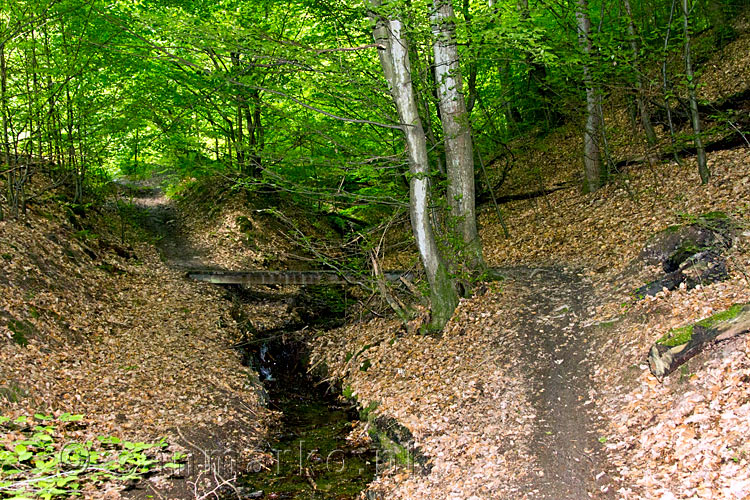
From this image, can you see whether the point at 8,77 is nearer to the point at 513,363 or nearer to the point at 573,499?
the point at 513,363

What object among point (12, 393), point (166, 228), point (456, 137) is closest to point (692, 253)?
point (456, 137)

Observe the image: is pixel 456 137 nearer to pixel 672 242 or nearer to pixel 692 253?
pixel 672 242

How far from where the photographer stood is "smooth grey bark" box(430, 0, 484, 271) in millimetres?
9336

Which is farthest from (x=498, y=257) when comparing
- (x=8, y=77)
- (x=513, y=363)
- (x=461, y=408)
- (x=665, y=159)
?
(x=8, y=77)

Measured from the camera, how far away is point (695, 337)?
5.87 m

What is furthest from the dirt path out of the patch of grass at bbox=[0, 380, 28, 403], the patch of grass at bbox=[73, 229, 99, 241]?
the patch of grass at bbox=[73, 229, 99, 241]

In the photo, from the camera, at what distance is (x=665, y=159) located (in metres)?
12.5

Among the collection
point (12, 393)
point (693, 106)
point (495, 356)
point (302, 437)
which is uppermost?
→ point (693, 106)

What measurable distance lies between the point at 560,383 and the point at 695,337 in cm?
183

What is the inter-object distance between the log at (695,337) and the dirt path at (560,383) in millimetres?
982

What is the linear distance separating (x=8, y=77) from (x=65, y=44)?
1477 mm

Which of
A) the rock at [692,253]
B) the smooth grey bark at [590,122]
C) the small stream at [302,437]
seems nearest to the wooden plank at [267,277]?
the small stream at [302,437]

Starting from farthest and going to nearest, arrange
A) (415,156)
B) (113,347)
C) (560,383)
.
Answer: (113,347), (415,156), (560,383)

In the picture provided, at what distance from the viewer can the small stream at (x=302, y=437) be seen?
7012mm
